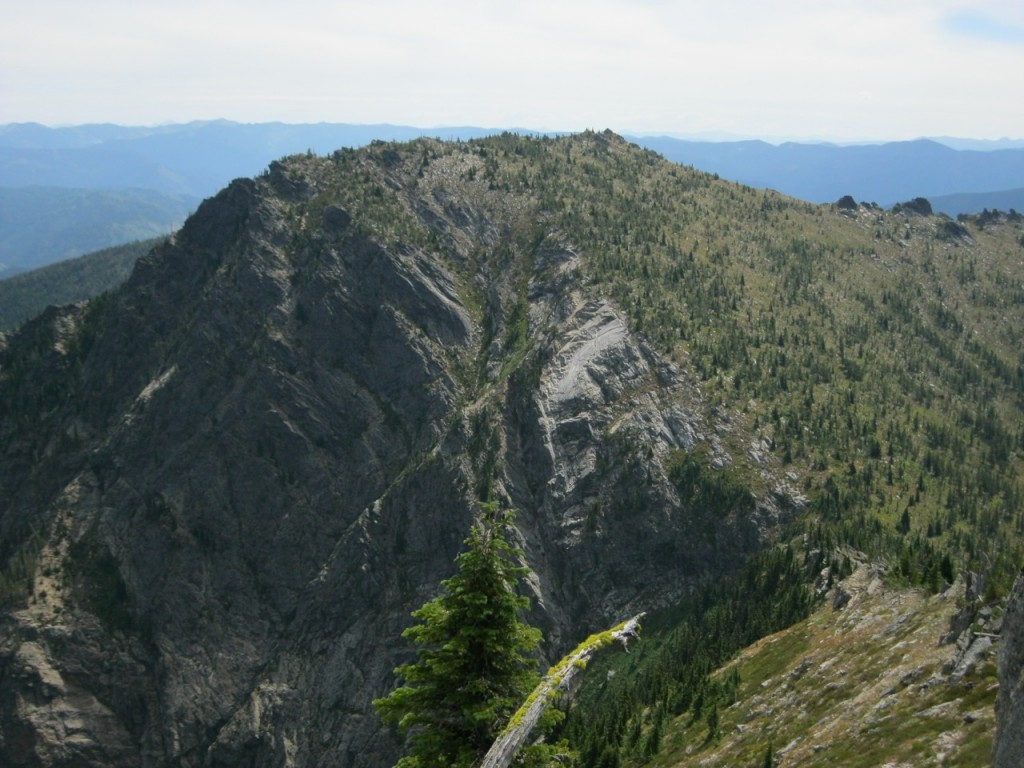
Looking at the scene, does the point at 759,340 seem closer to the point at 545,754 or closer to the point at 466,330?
the point at 466,330

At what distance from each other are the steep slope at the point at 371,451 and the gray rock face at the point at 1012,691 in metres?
90.1

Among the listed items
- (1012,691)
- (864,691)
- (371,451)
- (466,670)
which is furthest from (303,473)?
(1012,691)

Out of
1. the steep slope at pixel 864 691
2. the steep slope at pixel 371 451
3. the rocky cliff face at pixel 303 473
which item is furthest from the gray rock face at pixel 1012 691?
the rocky cliff face at pixel 303 473

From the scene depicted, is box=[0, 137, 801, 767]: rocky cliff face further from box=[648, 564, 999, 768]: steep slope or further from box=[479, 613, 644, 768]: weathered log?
box=[479, 613, 644, 768]: weathered log

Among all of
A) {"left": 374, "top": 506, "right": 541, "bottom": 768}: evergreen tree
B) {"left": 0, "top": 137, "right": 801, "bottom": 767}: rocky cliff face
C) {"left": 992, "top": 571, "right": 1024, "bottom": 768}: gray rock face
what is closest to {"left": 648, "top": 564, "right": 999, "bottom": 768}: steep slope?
{"left": 992, "top": 571, "right": 1024, "bottom": 768}: gray rock face

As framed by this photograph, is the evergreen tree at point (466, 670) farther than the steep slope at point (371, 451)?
No

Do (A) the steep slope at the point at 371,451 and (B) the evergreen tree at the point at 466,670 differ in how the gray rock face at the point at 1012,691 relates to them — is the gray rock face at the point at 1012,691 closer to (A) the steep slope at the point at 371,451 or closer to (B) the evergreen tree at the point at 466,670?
(B) the evergreen tree at the point at 466,670

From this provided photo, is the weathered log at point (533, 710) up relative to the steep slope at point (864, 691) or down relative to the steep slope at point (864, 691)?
up

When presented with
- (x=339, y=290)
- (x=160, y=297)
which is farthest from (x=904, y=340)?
(x=160, y=297)

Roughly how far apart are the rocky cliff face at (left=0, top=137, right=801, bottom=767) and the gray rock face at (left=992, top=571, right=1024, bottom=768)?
332 ft

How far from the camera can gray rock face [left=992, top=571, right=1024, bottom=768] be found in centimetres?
2350

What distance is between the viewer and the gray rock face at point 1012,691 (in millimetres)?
23500

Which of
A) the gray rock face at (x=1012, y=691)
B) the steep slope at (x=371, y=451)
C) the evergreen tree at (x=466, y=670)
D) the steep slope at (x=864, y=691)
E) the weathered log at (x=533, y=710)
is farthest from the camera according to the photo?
the steep slope at (x=371, y=451)

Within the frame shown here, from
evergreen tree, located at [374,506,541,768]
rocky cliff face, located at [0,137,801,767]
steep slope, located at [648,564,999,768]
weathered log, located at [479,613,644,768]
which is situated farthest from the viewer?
rocky cliff face, located at [0,137,801,767]
